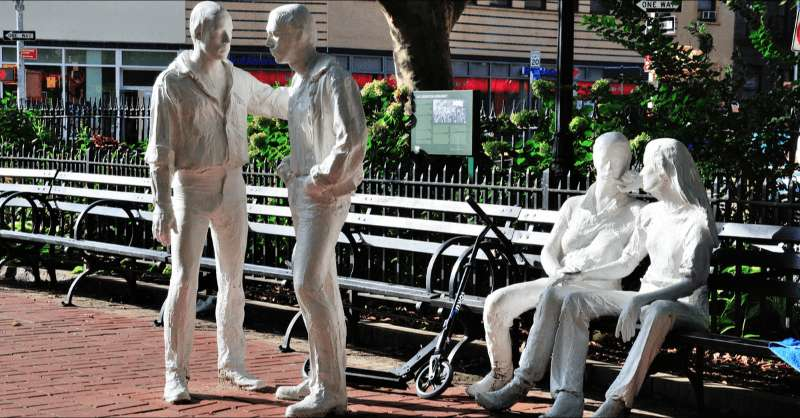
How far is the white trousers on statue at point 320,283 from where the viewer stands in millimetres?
6188

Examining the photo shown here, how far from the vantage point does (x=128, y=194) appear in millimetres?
11516

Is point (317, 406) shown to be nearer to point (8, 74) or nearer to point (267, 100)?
point (267, 100)

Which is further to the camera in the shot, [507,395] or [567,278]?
[567,278]

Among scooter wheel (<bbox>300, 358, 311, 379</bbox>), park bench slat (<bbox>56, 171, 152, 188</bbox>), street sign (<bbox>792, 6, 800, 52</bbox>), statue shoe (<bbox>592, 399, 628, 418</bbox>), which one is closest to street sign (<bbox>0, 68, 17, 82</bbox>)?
park bench slat (<bbox>56, 171, 152, 188</bbox>)

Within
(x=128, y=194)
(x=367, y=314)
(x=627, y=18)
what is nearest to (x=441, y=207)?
(x=367, y=314)

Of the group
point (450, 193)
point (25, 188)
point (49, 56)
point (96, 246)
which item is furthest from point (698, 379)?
point (49, 56)

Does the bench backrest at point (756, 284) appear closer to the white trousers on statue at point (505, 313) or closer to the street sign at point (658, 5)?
the white trousers on statue at point (505, 313)

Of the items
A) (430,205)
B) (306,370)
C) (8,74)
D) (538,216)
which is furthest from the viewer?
(8,74)

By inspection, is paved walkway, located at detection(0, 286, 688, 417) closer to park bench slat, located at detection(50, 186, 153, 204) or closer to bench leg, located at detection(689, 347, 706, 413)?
bench leg, located at detection(689, 347, 706, 413)

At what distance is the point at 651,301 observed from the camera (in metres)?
6.38

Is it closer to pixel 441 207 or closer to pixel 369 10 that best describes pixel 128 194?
pixel 441 207

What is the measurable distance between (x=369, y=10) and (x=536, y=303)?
1196 inches

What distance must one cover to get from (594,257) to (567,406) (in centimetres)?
98

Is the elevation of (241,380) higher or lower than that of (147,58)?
lower
